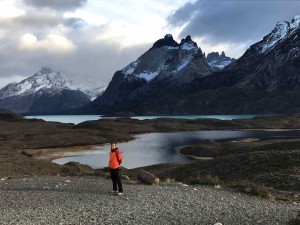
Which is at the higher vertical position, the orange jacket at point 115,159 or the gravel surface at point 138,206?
the orange jacket at point 115,159

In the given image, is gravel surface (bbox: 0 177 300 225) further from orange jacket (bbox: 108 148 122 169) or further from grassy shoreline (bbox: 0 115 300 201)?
grassy shoreline (bbox: 0 115 300 201)

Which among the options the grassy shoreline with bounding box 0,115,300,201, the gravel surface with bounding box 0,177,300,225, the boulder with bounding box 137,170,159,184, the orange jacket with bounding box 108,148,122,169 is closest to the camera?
the gravel surface with bounding box 0,177,300,225

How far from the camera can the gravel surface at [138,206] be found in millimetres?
19297

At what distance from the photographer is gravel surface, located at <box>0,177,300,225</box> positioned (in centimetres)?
1930

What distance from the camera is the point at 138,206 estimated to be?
22.0 meters

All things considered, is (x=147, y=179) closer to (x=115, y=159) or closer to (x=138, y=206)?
(x=115, y=159)

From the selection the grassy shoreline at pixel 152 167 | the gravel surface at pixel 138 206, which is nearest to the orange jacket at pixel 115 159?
the gravel surface at pixel 138 206

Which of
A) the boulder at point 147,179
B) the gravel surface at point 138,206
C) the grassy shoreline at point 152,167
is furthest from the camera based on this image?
the grassy shoreline at point 152,167

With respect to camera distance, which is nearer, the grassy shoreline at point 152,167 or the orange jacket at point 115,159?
the orange jacket at point 115,159

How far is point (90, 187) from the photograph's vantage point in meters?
28.7

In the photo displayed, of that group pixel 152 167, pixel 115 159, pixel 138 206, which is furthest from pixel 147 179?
pixel 152 167

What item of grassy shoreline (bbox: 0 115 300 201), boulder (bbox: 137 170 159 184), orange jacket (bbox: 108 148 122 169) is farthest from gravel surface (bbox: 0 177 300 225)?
grassy shoreline (bbox: 0 115 300 201)

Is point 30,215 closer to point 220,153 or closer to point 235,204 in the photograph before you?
point 235,204

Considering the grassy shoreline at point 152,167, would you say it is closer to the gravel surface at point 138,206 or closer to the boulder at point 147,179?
the boulder at point 147,179
